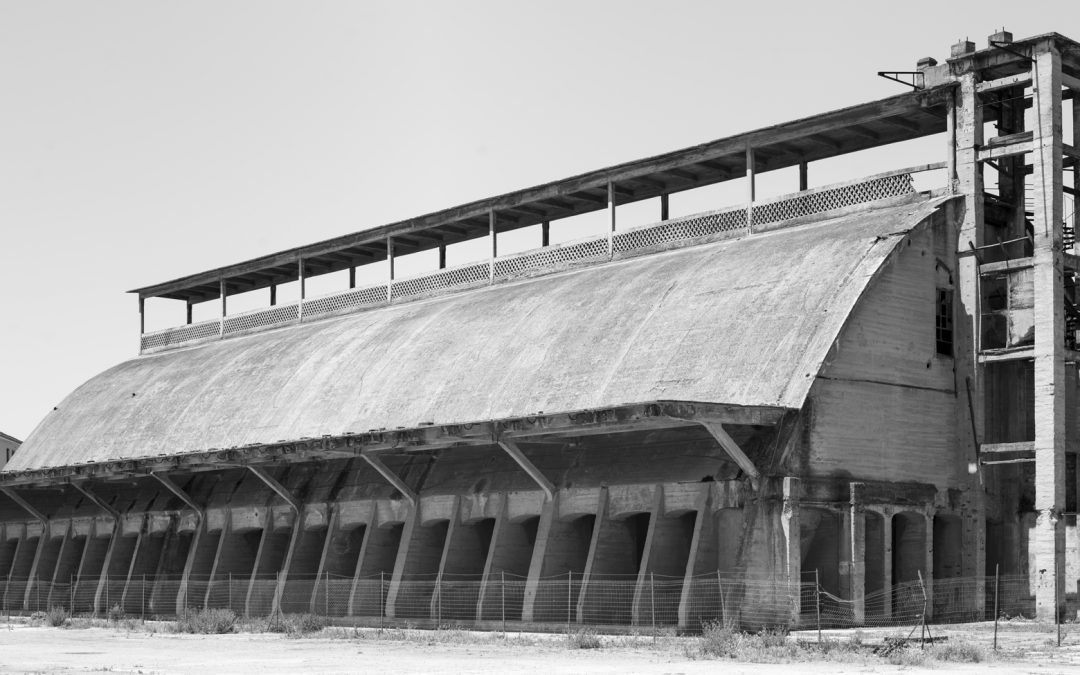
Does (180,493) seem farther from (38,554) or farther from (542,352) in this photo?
(542,352)

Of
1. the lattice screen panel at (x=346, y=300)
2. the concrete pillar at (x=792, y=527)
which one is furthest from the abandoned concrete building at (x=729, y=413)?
the lattice screen panel at (x=346, y=300)

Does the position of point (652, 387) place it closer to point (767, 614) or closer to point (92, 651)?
point (767, 614)

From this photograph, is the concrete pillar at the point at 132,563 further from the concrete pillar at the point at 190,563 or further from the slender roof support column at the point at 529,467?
the slender roof support column at the point at 529,467

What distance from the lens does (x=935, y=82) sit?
145 ft

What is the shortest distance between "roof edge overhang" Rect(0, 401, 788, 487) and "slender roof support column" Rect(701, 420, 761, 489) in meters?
0.21

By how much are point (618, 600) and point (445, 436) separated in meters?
6.26

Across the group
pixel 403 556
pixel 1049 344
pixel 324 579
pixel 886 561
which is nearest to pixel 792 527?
pixel 886 561

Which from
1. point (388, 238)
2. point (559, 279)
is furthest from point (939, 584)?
point (388, 238)

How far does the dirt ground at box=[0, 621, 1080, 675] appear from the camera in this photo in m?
29.5

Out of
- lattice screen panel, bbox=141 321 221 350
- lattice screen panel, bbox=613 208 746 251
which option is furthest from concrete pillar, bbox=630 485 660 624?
lattice screen panel, bbox=141 321 221 350

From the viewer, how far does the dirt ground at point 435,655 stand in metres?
29.5

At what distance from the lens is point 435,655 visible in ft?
113

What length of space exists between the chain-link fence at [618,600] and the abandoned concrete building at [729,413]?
0.10m

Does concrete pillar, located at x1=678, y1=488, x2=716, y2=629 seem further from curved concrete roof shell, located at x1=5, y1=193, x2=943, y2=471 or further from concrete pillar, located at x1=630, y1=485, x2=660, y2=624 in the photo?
curved concrete roof shell, located at x1=5, y1=193, x2=943, y2=471
